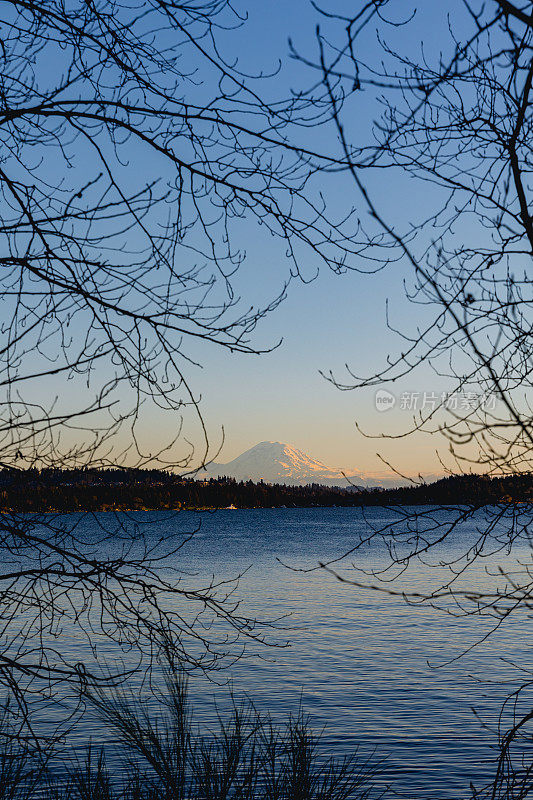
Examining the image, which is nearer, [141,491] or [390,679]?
[141,491]

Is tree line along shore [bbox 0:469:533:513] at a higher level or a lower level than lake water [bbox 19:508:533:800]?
higher

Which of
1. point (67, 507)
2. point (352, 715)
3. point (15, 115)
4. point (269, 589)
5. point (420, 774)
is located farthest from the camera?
point (269, 589)

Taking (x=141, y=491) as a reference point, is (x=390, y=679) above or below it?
below

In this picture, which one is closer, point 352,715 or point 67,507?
point 67,507

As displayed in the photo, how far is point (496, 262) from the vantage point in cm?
508

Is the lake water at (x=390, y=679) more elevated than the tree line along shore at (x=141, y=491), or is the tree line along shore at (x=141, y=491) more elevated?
the tree line along shore at (x=141, y=491)

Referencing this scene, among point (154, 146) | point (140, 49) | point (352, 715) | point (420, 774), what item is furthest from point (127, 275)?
point (352, 715)

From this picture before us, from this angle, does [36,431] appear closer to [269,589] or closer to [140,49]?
[140,49]

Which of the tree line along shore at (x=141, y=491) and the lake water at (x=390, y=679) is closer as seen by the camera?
the tree line along shore at (x=141, y=491)

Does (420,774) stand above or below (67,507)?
below

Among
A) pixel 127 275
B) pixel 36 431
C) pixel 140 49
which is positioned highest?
pixel 140 49

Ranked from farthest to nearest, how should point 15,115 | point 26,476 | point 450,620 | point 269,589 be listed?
1. point 269,589
2. point 450,620
3. point 26,476
4. point 15,115

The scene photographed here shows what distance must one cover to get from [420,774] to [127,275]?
1258 centimetres

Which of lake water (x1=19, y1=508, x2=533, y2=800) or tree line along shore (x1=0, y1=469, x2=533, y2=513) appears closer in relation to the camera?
tree line along shore (x1=0, y1=469, x2=533, y2=513)
